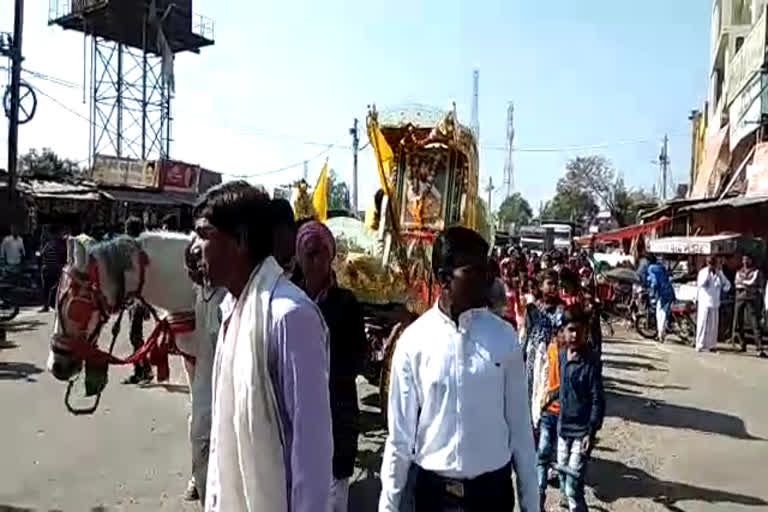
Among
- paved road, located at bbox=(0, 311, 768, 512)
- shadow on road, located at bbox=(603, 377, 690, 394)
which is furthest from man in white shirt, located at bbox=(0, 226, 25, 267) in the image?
shadow on road, located at bbox=(603, 377, 690, 394)

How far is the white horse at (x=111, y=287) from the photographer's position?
445cm

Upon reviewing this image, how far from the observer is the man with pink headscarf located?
3615mm

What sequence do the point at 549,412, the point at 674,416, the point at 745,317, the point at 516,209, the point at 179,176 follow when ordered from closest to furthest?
1. the point at 549,412
2. the point at 674,416
3. the point at 745,317
4. the point at 179,176
5. the point at 516,209

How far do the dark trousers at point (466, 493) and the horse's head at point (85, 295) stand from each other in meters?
2.46

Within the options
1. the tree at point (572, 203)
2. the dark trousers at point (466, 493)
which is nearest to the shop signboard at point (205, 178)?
the dark trousers at point (466, 493)

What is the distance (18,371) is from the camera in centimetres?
1010

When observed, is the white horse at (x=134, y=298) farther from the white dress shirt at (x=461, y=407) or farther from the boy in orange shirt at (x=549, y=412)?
the boy in orange shirt at (x=549, y=412)

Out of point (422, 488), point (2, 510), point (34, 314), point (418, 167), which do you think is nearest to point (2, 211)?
point (34, 314)

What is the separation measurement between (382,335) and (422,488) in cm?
446

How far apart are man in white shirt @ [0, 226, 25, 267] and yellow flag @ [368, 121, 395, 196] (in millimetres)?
12816

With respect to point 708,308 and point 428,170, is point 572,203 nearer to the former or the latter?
point 708,308

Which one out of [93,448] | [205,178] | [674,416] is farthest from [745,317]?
[205,178]

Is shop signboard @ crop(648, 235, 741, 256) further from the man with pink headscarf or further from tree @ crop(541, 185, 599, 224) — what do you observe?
tree @ crop(541, 185, 599, 224)

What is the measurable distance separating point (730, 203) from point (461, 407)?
14.0m
